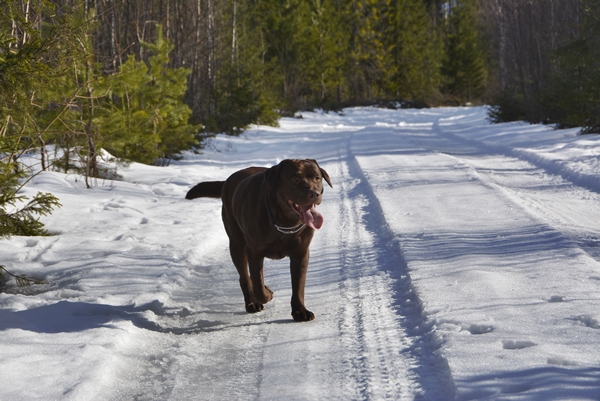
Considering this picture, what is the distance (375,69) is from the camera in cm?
6056

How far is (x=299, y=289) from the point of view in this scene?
479 centimetres

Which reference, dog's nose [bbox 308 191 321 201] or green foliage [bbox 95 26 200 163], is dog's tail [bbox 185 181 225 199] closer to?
dog's nose [bbox 308 191 321 201]

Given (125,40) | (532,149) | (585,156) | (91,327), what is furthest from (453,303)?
(125,40)

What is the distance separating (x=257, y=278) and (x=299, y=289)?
32 cm

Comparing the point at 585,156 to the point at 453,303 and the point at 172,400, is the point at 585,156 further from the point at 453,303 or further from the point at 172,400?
the point at 172,400

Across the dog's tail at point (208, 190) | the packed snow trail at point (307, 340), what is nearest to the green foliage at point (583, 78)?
the packed snow trail at point (307, 340)

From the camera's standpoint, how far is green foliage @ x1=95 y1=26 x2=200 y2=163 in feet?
35.8

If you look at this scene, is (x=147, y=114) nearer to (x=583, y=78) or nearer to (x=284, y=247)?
(x=284, y=247)

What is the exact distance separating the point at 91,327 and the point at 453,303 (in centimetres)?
244

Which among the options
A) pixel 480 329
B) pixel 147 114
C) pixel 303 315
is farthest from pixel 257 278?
pixel 147 114

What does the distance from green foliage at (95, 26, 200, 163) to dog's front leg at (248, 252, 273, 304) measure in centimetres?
639

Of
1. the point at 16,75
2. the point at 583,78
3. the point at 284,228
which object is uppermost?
the point at 583,78

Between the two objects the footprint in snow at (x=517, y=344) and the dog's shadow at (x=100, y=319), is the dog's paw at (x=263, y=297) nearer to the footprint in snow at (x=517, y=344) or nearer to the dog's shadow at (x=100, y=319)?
the dog's shadow at (x=100, y=319)

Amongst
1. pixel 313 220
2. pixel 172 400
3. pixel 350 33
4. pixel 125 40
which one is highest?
pixel 350 33
